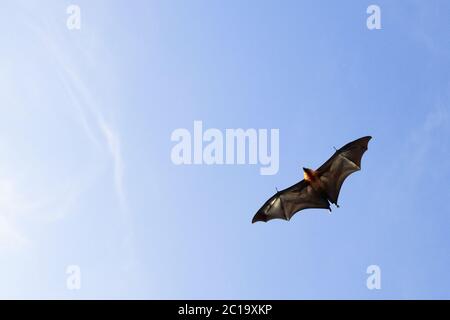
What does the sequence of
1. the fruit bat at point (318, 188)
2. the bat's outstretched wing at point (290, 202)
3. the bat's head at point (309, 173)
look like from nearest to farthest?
the bat's head at point (309, 173)
the fruit bat at point (318, 188)
the bat's outstretched wing at point (290, 202)

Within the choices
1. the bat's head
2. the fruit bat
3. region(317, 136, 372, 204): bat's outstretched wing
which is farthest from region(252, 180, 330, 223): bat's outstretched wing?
region(317, 136, 372, 204): bat's outstretched wing

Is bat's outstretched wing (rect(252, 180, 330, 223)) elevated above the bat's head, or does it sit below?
below

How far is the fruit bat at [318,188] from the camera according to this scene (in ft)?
81.5

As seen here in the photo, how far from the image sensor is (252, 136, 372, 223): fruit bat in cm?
2484

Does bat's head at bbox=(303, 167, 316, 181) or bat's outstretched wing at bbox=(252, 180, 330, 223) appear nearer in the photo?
bat's head at bbox=(303, 167, 316, 181)

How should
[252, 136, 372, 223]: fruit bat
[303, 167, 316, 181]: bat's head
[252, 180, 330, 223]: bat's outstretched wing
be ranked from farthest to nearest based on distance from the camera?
[252, 180, 330, 223]: bat's outstretched wing, [252, 136, 372, 223]: fruit bat, [303, 167, 316, 181]: bat's head

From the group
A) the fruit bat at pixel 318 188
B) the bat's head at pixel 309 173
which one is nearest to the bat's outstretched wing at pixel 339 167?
the fruit bat at pixel 318 188

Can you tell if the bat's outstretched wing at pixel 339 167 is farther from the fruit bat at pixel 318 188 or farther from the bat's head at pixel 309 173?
the bat's head at pixel 309 173

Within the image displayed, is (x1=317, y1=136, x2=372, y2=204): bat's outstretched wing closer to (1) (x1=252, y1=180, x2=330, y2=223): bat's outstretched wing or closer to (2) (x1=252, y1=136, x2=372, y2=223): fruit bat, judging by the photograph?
(2) (x1=252, y1=136, x2=372, y2=223): fruit bat

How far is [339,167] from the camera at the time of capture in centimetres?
2516

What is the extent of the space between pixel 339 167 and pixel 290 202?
9.65ft
